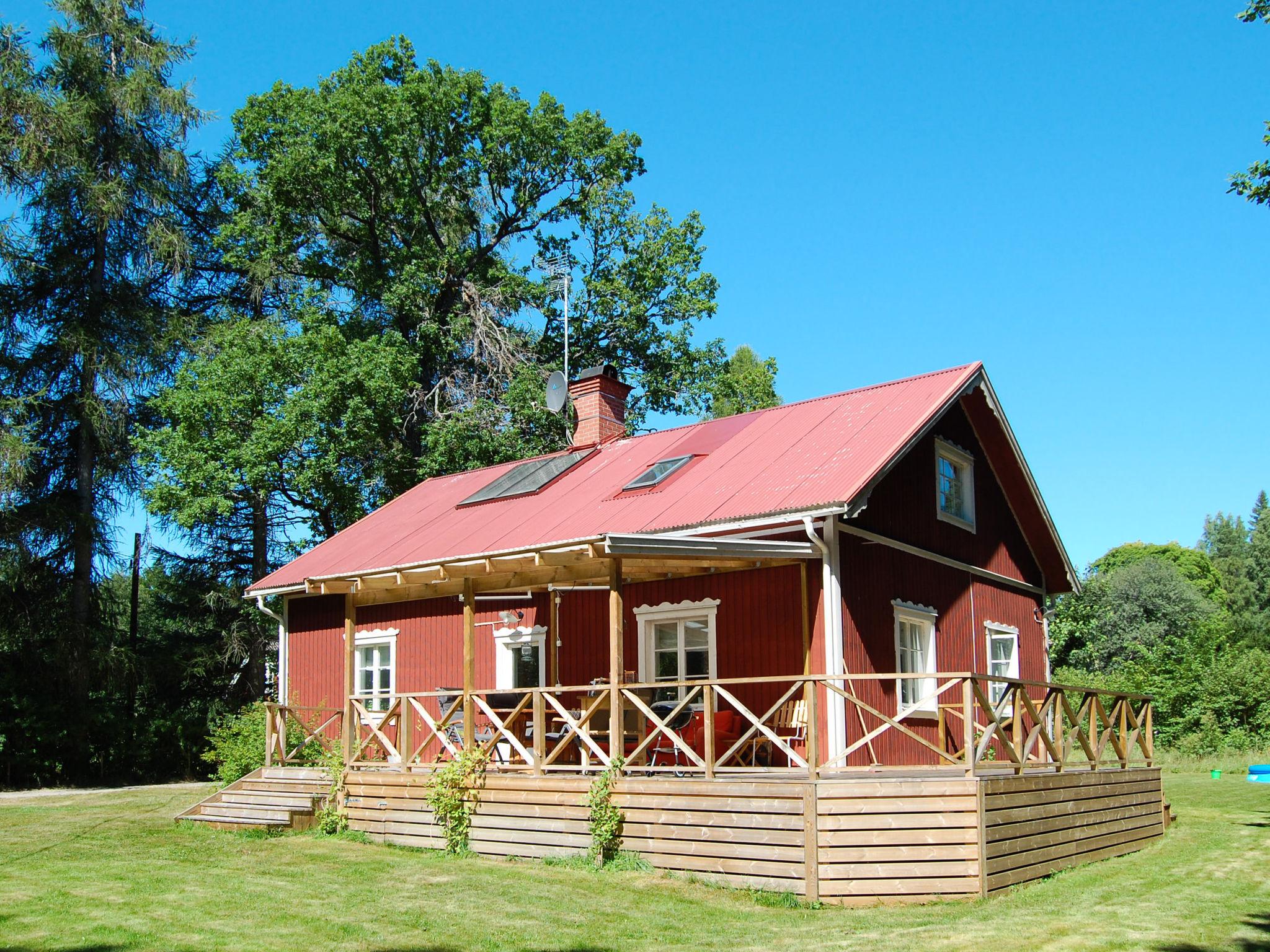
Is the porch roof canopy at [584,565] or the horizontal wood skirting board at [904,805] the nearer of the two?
the horizontal wood skirting board at [904,805]

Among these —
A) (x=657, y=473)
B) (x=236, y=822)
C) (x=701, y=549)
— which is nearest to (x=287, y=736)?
(x=236, y=822)

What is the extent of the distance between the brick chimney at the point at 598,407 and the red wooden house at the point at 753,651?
8 centimetres

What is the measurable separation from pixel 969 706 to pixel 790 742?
2.74 meters

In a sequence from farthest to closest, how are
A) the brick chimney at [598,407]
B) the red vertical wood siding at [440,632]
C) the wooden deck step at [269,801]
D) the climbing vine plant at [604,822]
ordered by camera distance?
1. the brick chimney at [598,407]
2. the red vertical wood siding at [440,632]
3. the wooden deck step at [269,801]
4. the climbing vine plant at [604,822]

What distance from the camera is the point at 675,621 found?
13.8 meters

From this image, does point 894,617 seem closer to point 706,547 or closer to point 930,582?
point 930,582

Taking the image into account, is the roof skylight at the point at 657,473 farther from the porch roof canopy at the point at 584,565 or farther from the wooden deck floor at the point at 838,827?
the wooden deck floor at the point at 838,827

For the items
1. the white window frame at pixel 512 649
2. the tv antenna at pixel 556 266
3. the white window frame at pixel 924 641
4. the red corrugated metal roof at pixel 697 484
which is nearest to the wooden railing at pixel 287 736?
the red corrugated metal roof at pixel 697 484

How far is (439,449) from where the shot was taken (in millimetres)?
24953

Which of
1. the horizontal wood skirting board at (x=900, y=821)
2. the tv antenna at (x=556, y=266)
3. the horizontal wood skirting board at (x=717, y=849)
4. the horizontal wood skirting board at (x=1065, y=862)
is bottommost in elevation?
the horizontal wood skirting board at (x=1065, y=862)

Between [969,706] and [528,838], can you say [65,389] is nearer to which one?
[528,838]

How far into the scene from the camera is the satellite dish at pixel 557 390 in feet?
67.2

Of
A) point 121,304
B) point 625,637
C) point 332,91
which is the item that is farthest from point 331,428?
point 625,637

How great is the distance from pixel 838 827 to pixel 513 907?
→ 8.53ft
